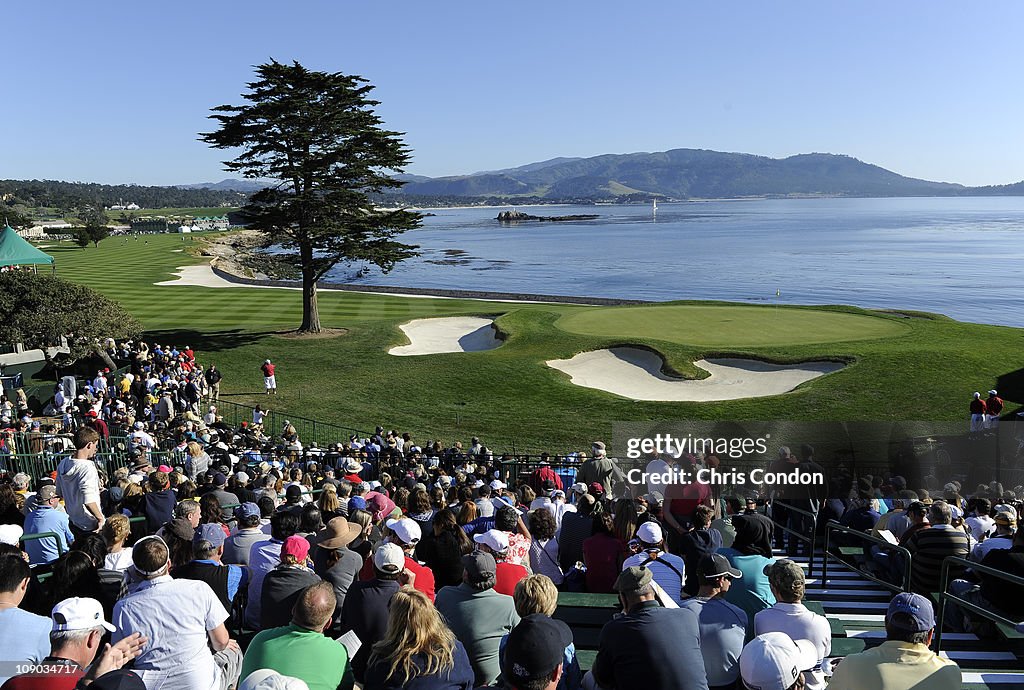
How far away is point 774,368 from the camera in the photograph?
25.0 meters

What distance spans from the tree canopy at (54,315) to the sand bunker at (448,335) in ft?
32.4

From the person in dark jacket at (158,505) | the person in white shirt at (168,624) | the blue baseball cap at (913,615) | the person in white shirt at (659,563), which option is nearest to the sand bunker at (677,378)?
the person in dark jacket at (158,505)

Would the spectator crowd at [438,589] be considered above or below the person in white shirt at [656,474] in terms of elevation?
above

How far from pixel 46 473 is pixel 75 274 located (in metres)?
57.0

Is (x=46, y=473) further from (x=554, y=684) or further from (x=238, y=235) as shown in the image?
(x=238, y=235)

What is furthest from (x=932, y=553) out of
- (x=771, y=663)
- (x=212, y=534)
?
(x=212, y=534)

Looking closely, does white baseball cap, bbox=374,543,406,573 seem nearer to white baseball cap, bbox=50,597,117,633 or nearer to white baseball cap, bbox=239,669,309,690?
white baseball cap, bbox=239,669,309,690

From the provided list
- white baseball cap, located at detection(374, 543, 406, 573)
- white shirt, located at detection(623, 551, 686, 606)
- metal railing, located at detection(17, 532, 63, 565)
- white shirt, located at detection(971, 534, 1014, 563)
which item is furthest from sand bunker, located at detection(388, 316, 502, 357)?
white baseball cap, located at detection(374, 543, 406, 573)

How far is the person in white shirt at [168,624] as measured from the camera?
187 inches

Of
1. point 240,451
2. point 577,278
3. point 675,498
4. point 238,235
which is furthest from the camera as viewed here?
point 238,235

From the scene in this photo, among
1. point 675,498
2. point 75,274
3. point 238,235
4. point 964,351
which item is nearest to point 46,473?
point 675,498

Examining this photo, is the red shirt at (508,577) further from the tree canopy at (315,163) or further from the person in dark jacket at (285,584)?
the tree canopy at (315,163)

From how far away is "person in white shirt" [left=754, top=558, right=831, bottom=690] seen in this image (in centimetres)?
496

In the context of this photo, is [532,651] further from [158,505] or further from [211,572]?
[158,505]
